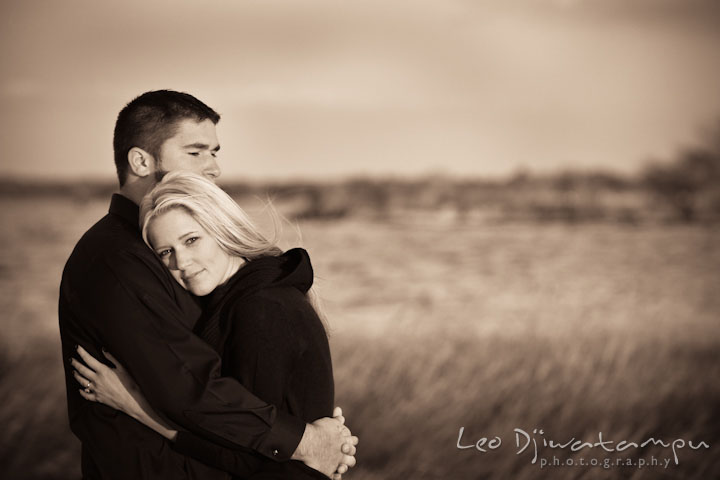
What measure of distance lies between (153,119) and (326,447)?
3.55 ft

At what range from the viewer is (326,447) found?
64.7 inches

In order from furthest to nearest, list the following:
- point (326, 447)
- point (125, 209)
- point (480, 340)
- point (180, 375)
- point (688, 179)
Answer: point (688, 179), point (480, 340), point (125, 209), point (326, 447), point (180, 375)

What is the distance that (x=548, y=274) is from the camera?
10805mm

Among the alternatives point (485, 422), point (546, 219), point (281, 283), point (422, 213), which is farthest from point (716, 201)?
point (281, 283)

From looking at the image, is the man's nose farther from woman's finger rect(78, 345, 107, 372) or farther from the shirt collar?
woman's finger rect(78, 345, 107, 372)

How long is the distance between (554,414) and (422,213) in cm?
461

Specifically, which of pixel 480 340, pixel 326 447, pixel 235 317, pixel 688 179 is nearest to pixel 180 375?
pixel 235 317

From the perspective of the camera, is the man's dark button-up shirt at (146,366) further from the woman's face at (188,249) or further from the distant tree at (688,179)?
the distant tree at (688,179)

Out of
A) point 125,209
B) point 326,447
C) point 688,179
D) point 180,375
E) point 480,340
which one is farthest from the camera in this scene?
point 688,179

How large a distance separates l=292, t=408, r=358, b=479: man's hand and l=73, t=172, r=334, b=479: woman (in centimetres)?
2

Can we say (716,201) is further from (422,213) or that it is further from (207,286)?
(207,286)

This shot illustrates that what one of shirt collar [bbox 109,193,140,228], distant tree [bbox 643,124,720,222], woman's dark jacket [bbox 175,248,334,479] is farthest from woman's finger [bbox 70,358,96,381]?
distant tree [bbox 643,124,720,222]

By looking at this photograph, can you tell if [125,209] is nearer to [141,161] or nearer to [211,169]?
[141,161]

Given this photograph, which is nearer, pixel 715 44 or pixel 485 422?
pixel 485 422
